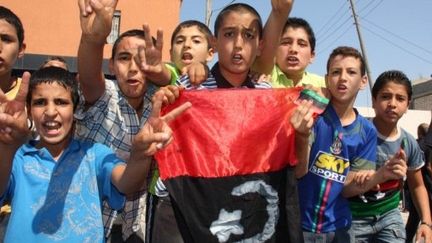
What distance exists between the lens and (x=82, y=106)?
8.35ft

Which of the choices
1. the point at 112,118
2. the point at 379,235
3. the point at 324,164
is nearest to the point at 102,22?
the point at 112,118

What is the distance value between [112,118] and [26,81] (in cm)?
73

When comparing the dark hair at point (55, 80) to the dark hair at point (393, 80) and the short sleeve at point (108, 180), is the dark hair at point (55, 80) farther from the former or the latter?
the dark hair at point (393, 80)

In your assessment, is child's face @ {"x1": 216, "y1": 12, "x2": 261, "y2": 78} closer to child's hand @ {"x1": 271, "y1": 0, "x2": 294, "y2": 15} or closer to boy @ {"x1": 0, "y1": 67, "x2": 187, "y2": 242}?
child's hand @ {"x1": 271, "y1": 0, "x2": 294, "y2": 15}

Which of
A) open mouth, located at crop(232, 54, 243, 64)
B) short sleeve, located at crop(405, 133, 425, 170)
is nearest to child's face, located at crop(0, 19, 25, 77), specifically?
open mouth, located at crop(232, 54, 243, 64)

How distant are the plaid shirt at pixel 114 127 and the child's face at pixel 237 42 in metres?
0.59

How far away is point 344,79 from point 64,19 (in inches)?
642

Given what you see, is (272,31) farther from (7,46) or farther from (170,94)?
(7,46)

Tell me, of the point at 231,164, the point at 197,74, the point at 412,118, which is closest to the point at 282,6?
the point at 197,74

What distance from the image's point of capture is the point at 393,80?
3.40m

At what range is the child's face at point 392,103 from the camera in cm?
334

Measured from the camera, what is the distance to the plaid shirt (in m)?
2.54

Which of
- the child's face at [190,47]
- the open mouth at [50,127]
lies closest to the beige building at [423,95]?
the child's face at [190,47]

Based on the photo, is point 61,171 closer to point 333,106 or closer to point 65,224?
point 65,224
